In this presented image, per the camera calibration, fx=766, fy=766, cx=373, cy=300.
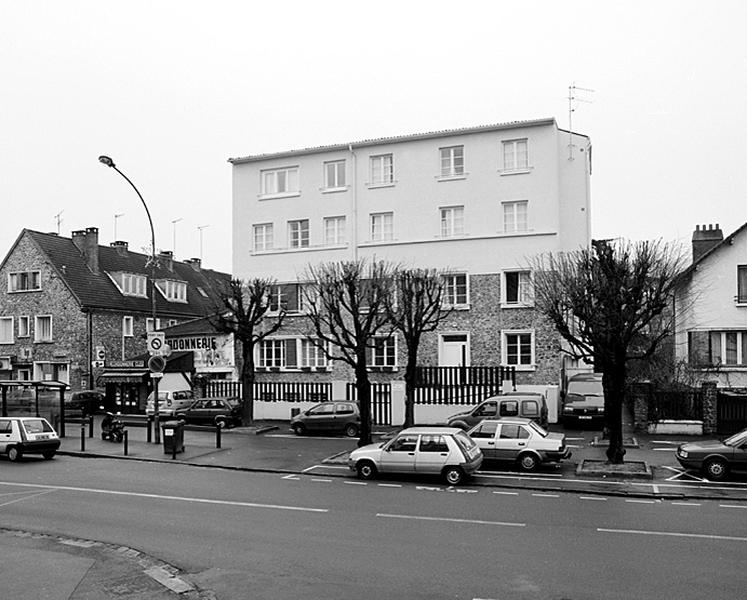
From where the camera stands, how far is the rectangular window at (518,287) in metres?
35.9

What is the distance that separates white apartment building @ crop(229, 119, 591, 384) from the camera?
119 feet

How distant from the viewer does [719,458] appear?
62.2 feet

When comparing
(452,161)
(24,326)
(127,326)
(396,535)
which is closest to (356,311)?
(396,535)

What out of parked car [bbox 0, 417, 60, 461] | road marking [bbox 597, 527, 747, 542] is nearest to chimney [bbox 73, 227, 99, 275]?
parked car [bbox 0, 417, 60, 461]

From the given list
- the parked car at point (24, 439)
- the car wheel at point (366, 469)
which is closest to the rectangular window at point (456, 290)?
the car wheel at point (366, 469)

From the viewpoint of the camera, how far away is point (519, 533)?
13.1 metres

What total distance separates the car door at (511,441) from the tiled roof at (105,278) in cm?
2682

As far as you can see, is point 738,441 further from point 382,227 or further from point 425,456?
point 382,227

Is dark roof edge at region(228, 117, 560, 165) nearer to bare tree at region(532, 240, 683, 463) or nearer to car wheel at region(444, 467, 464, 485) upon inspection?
bare tree at region(532, 240, 683, 463)

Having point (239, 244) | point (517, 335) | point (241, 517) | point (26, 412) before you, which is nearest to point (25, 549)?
point (241, 517)

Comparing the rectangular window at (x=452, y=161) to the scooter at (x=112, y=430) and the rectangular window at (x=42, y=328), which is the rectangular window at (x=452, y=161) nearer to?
the scooter at (x=112, y=430)

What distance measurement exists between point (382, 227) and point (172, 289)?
22.1 metres

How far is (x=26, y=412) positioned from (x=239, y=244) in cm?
1574

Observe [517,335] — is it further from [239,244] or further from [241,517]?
[241,517]
